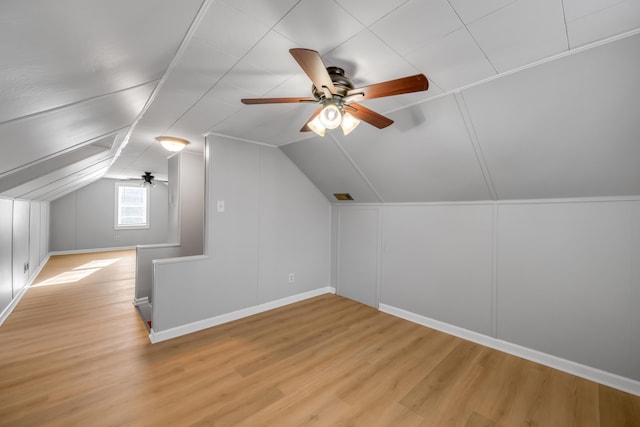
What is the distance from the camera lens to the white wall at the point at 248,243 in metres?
2.86

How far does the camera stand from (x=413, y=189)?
120 inches

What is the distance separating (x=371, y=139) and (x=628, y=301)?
248 cm

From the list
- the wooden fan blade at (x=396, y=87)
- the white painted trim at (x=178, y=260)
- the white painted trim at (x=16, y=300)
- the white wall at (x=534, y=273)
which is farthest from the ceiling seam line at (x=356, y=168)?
the white painted trim at (x=16, y=300)

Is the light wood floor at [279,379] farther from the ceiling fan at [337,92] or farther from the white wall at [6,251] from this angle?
the ceiling fan at [337,92]

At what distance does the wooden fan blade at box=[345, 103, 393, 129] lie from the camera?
1740mm

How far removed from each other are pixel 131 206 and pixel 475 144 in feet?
30.5

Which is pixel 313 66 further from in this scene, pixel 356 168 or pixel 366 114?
pixel 356 168

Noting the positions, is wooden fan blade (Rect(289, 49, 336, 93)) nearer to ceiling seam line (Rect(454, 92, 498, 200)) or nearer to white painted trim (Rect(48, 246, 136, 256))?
ceiling seam line (Rect(454, 92, 498, 200))

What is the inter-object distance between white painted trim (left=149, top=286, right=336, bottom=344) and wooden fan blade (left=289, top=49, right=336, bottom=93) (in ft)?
9.21

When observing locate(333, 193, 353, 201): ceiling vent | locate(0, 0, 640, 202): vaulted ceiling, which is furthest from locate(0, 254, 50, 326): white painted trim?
locate(333, 193, 353, 201): ceiling vent

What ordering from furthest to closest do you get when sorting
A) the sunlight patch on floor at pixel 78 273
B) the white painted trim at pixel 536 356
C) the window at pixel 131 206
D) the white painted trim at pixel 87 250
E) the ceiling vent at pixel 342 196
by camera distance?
1. the window at pixel 131 206
2. the white painted trim at pixel 87 250
3. the sunlight patch on floor at pixel 78 273
4. the ceiling vent at pixel 342 196
5. the white painted trim at pixel 536 356

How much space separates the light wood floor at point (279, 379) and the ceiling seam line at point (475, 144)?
64.4 inches

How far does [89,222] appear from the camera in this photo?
7324 millimetres

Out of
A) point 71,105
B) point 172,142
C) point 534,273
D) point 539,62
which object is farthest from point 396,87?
point 172,142
